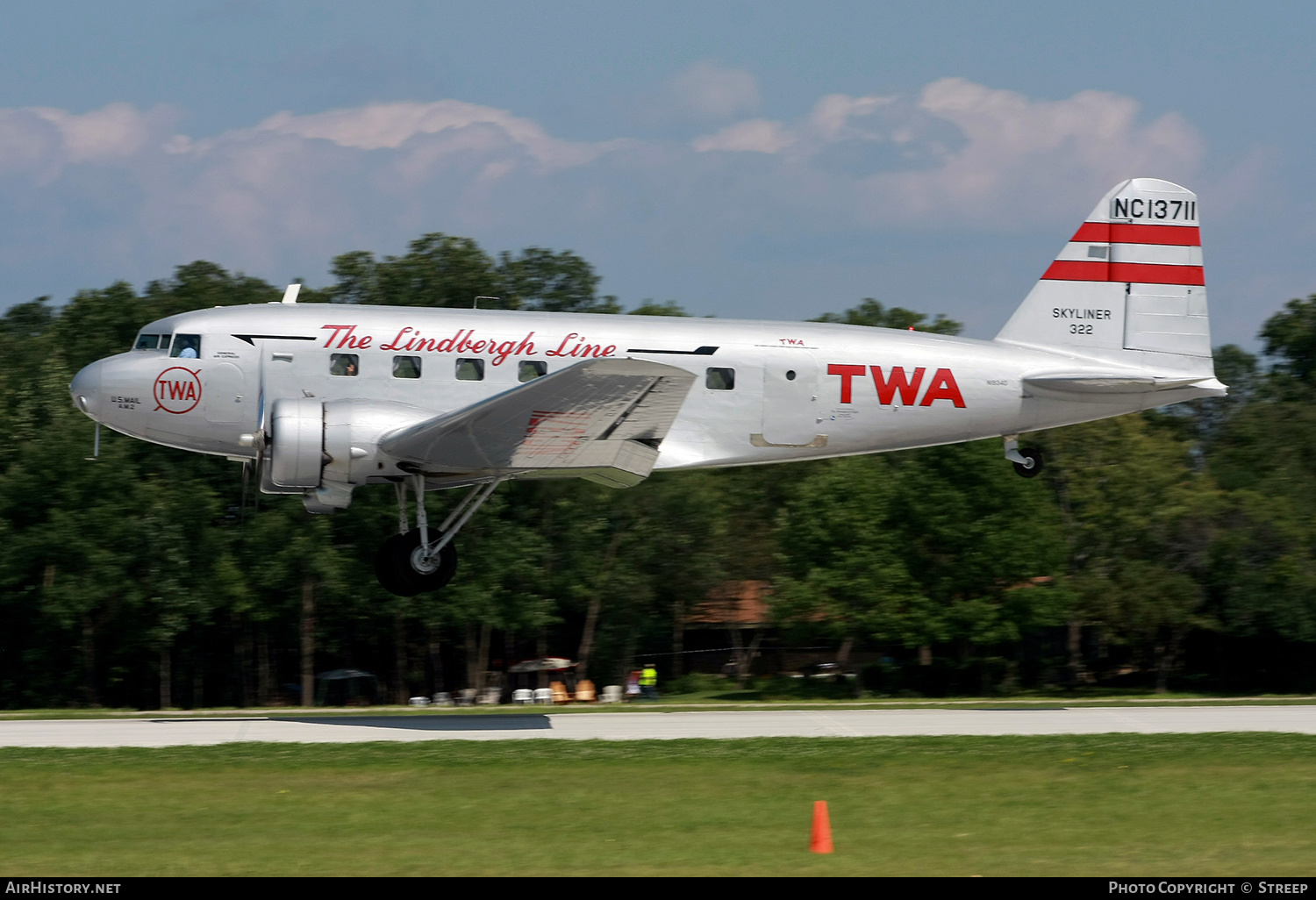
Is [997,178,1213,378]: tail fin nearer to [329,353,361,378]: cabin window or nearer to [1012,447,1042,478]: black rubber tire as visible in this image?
[1012,447,1042,478]: black rubber tire

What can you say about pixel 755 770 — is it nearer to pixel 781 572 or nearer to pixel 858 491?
pixel 858 491

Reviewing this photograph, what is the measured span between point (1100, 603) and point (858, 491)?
10.0 m

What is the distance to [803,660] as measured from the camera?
61375 millimetres

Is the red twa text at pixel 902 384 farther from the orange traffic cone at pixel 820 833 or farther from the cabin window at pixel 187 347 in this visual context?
the orange traffic cone at pixel 820 833

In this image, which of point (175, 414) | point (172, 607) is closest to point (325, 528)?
point (172, 607)

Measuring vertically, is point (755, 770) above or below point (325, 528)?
below

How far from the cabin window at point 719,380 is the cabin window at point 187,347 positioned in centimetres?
709

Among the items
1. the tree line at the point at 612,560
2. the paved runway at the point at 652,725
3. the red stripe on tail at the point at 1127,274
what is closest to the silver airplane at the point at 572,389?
the red stripe on tail at the point at 1127,274

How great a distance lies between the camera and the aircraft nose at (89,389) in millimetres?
18984

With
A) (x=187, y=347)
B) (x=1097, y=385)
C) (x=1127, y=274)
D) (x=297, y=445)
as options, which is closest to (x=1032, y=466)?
(x=1097, y=385)

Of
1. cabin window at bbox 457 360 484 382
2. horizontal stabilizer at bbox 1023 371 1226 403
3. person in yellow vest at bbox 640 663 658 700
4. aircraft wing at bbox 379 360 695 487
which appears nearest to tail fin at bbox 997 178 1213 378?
horizontal stabilizer at bbox 1023 371 1226 403

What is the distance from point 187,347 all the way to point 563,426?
5551 millimetres

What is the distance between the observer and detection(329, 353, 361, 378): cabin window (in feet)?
61.8

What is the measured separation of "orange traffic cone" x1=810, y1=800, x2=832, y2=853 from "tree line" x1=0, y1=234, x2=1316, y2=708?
30974mm
